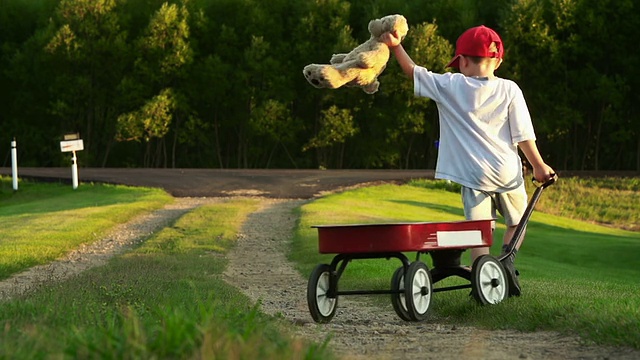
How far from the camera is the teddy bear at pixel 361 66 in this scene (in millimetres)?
8844

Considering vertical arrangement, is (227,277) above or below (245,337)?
below

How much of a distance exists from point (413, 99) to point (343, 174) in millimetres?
9553

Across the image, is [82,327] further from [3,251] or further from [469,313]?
[3,251]

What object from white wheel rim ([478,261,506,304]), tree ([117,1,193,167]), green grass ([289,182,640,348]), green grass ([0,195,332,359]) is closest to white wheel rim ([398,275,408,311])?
green grass ([289,182,640,348])

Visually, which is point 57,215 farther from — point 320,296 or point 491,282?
point 491,282

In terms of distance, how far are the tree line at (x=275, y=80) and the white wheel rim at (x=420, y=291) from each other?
37.4m

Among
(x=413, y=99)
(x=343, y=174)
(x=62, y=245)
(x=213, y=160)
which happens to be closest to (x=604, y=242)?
(x=62, y=245)

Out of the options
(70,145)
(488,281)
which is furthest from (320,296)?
(70,145)

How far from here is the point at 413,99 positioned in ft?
160

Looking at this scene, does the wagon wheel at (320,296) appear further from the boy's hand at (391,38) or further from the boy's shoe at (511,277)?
the boy's hand at (391,38)

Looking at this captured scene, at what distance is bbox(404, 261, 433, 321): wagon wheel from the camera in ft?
28.9

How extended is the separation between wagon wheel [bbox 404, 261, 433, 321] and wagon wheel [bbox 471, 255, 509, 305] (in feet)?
1.22

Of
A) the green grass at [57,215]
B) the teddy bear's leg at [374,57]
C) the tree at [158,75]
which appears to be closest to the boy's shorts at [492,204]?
the teddy bear's leg at [374,57]

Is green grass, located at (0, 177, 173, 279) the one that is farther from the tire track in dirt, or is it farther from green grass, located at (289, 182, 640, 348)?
the tire track in dirt
